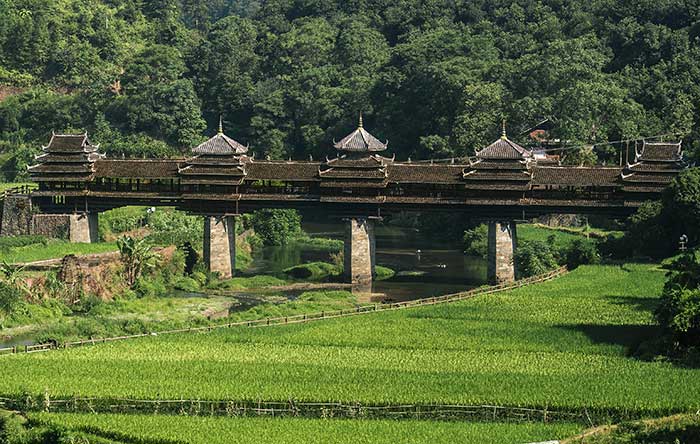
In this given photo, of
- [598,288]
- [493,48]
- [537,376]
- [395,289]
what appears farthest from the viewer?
[493,48]

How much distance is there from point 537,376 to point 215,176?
3805cm

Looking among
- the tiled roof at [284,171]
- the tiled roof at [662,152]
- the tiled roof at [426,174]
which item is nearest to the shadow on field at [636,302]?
the tiled roof at [662,152]

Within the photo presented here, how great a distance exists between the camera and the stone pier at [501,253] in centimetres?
8938

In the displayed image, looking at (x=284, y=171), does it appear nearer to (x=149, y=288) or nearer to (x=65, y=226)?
(x=149, y=288)

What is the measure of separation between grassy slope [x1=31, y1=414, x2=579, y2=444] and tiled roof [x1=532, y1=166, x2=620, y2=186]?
37990mm

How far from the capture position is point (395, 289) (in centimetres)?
8806

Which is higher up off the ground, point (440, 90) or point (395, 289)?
point (440, 90)

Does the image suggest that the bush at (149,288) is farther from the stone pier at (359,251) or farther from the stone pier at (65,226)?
the stone pier at (359,251)

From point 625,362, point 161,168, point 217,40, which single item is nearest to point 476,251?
point 161,168

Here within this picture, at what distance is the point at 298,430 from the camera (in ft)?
175


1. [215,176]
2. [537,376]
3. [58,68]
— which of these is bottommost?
[537,376]

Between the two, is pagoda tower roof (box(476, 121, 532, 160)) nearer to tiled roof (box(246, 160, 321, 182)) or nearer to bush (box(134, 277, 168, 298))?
tiled roof (box(246, 160, 321, 182))

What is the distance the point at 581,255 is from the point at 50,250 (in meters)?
31.6

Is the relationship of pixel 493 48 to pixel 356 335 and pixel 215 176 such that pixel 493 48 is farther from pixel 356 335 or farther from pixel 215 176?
pixel 356 335
